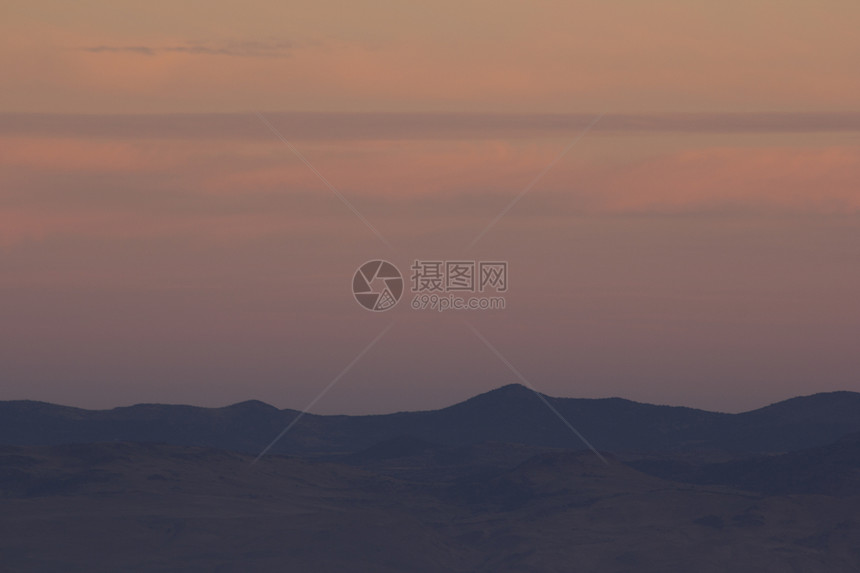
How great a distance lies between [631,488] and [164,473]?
5229 cm

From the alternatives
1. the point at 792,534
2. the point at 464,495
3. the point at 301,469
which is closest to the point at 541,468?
the point at 464,495

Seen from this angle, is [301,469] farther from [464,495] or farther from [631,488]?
[631,488]

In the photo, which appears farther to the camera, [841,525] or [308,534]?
[841,525]

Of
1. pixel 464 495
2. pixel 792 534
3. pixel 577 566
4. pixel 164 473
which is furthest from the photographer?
pixel 464 495

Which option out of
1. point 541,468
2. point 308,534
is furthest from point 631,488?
point 308,534

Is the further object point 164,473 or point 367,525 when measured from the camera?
point 164,473

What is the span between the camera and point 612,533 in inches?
4943

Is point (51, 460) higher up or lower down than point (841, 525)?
higher up

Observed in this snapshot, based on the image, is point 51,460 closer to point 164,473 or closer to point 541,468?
point 164,473

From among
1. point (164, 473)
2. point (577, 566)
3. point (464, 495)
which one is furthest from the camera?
point (464, 495)

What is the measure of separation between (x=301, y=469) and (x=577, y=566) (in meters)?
57.1

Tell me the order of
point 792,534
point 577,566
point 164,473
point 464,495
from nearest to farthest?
point 577,566 → point 792,534 → point 164,473 → point 464,495

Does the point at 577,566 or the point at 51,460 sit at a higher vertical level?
the point at 51,460

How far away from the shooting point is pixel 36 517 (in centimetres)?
11762
